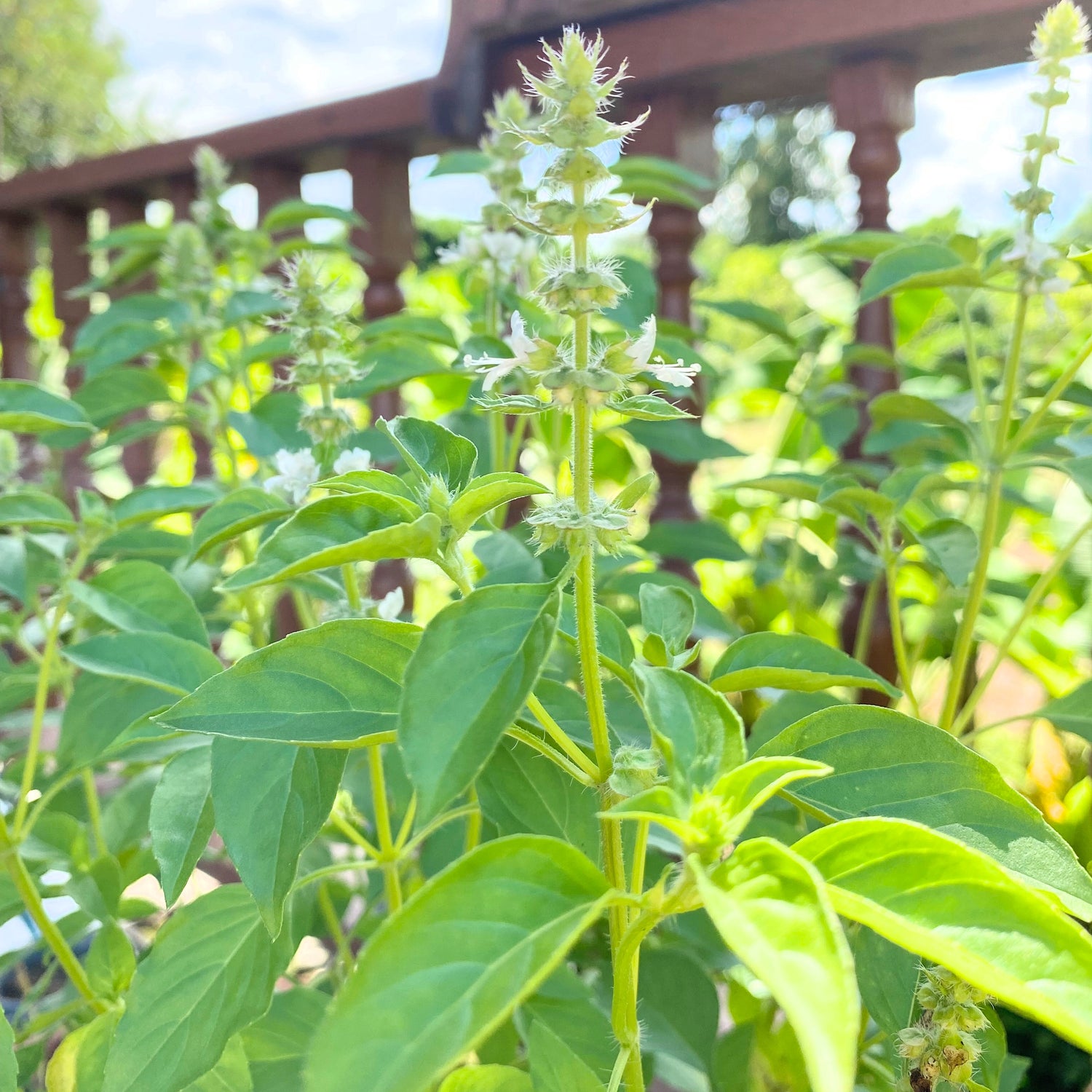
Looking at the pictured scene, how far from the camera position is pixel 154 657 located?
0.51 m

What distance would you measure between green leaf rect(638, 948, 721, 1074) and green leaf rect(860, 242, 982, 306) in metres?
0.46

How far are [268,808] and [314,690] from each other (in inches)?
3.2

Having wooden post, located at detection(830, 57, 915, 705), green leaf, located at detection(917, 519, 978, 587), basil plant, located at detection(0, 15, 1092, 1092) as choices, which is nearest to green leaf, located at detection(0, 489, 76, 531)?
basil plant, located at detection(0, 15, 1092, 1092)

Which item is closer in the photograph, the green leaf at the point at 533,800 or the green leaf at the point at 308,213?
the green leaf at the point at 533,800

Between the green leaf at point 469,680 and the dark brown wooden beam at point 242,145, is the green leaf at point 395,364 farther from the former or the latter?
the dark brown wooden beam at point 242,145

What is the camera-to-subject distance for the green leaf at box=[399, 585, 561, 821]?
0.95 ft

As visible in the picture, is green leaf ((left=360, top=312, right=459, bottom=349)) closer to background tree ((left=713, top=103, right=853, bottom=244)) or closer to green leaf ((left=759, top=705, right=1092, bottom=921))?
green leaf ((left=759, top=705, right=1092, bottom=921))

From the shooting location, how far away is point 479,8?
1125mm

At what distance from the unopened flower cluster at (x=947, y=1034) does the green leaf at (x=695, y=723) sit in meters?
0.18

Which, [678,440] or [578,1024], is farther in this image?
[678,440]

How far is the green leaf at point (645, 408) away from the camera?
1.13 feet

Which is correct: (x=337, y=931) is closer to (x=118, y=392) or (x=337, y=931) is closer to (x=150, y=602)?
(x=150, y=602)

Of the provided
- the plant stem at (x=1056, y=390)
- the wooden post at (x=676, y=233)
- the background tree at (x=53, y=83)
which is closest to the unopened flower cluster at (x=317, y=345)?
the plant stem at (x=1056, y=390)

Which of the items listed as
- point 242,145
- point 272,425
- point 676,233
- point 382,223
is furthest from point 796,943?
point 242,145
